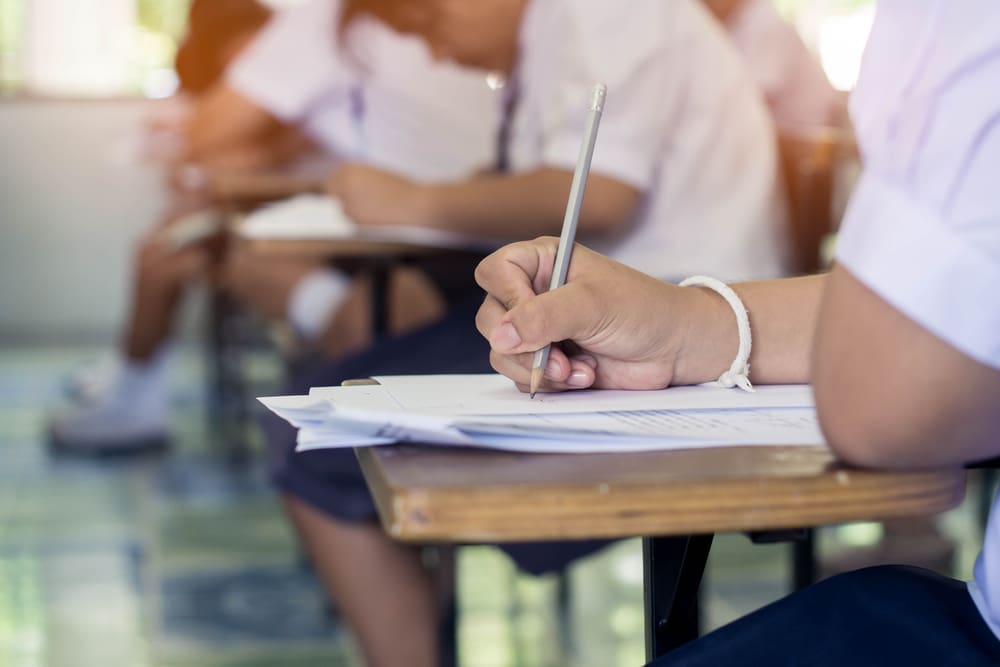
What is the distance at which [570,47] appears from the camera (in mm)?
1512

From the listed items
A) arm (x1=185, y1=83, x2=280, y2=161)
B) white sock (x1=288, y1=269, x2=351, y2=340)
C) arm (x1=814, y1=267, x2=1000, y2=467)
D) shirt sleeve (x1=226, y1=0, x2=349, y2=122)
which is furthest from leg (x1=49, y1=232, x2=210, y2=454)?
arm (x1=814, y1=267, x2=1000, y2=467)

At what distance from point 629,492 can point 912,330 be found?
12 cm

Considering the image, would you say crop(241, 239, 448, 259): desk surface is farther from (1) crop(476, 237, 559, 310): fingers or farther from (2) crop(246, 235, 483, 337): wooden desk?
(1) crop(476, 237, 559, 310): fingers

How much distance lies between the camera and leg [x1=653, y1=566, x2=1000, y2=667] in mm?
546

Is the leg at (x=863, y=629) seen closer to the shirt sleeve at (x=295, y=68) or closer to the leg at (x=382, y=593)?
the leg at (x=382, y=593)

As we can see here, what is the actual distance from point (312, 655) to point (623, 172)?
3.09 feet

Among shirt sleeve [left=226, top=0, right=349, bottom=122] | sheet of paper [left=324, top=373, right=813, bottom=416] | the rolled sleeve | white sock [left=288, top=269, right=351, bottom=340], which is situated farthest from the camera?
shirt sleeve [left=226, top=0, right=349, bottom=122]

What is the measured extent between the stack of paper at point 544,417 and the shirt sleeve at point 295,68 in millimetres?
2039

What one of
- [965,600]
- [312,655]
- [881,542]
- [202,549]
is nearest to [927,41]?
[965,600]

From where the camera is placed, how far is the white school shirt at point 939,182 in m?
0.46

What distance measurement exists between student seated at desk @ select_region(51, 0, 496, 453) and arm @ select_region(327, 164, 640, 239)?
0.10m

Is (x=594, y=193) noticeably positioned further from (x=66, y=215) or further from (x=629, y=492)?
(x=66, y=215)

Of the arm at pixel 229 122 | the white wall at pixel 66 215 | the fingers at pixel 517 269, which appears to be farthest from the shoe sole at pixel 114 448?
the fingers at pixel 517 269

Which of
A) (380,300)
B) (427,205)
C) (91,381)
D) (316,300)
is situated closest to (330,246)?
(427,205)
